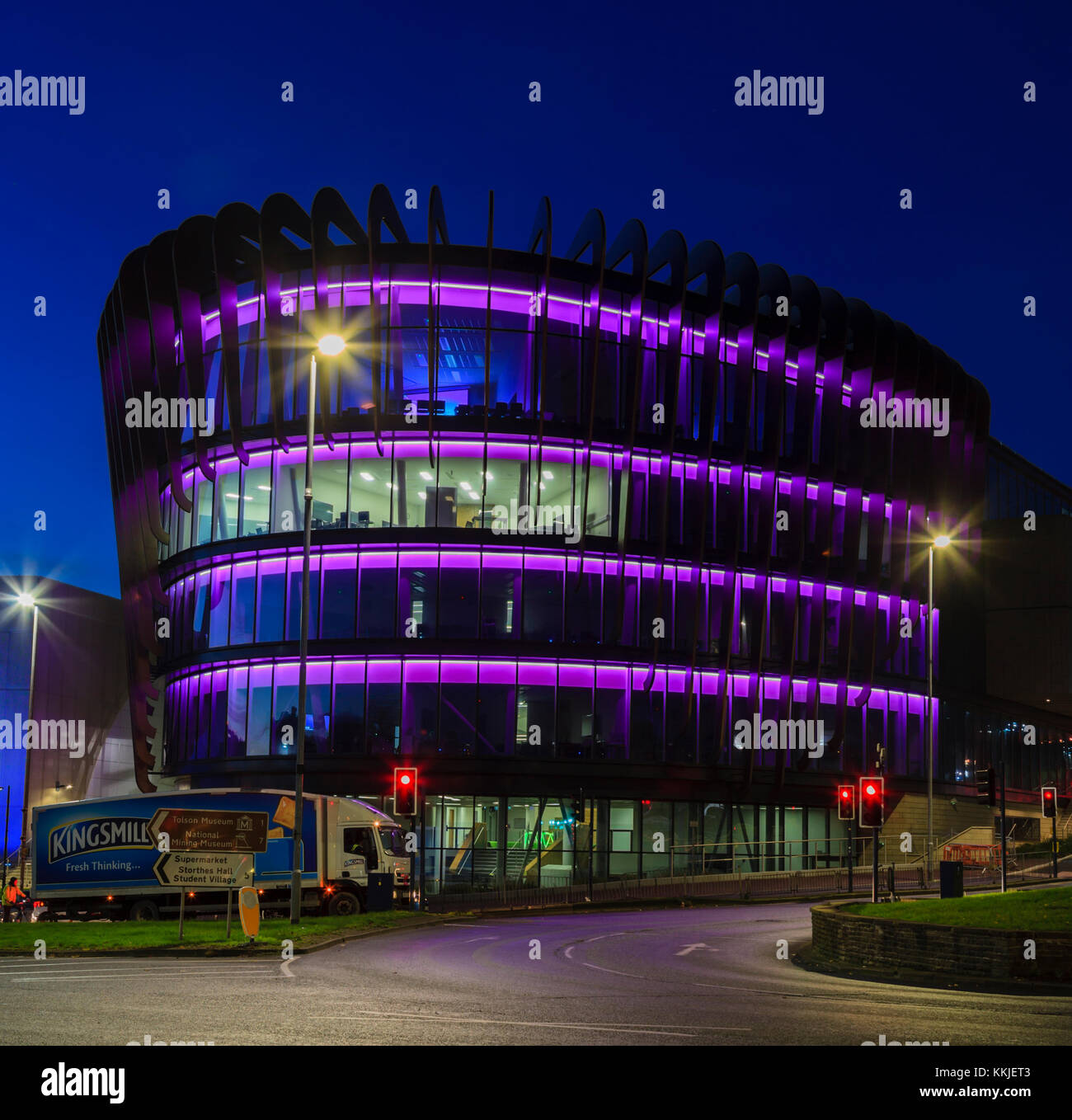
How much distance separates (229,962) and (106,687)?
221 ft

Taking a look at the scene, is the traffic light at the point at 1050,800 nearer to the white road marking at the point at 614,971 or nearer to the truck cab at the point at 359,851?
the white road marking at the point at 614,971

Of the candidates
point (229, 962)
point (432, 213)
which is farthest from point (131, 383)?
point (229, 962)

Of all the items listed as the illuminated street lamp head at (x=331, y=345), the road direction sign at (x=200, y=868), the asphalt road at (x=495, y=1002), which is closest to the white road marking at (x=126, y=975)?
the asphalt road at (x=495, y=1002)

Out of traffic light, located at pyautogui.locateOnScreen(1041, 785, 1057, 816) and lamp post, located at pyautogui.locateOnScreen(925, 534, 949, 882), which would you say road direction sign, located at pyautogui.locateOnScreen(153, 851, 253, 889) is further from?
lamp post, located at pyautogui.locateOnScreen(925, 534, 949, 882)

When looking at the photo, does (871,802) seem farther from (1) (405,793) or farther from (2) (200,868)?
(2) (200,868)

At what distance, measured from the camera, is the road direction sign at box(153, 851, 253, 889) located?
2402 cm

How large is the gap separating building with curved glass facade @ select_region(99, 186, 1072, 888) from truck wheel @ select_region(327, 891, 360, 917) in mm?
13587

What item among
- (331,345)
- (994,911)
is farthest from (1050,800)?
(331,345)

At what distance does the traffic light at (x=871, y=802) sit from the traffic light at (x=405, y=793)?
1061cm

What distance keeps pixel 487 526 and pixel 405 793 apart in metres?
20.9

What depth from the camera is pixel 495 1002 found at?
48.5 feet

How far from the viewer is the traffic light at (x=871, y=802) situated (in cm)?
2709

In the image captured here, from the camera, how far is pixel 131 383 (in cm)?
5409

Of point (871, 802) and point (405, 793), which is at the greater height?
point (871, 802)
